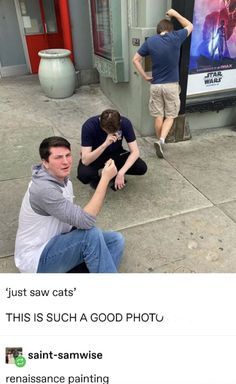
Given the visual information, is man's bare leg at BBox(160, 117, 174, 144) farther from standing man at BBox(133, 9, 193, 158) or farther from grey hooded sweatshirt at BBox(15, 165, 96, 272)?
grey hooded sweatshirt at BBox(15, 165, 96, 272)

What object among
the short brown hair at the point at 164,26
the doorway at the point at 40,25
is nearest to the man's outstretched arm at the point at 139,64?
the short brown hair at the point at 164,26

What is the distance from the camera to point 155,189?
356cm

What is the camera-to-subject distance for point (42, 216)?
2096mm

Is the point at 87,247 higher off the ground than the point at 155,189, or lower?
higher

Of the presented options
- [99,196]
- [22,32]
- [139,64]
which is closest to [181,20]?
[139,64]

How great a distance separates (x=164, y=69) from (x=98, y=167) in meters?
1.49

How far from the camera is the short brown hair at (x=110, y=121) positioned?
9.31 ft

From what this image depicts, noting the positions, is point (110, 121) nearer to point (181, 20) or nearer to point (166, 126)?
point (166, 126)

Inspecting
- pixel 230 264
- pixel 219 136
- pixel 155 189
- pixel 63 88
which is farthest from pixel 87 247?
pixel 63 88

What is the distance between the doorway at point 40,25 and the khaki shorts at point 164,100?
4150mm

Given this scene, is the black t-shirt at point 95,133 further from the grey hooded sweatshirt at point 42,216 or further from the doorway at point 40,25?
the doorway at point 40,25

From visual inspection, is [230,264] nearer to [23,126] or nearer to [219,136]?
[219,136]

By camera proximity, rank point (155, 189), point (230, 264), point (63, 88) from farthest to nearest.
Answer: point (63, 88) < point (155, 189) < point (230, 264)
